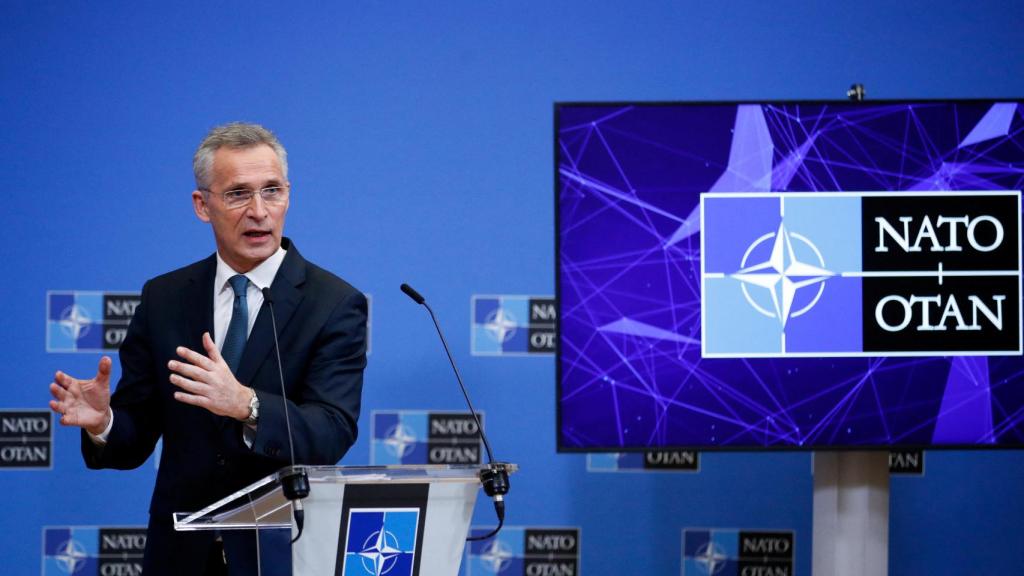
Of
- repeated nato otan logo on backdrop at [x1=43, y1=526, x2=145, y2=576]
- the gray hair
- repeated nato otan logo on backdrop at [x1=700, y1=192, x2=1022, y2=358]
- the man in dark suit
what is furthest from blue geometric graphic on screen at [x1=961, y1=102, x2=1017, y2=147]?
repeated nato otan logo on backdrop at [x1=43, y1=526, x2=145, y2=576]

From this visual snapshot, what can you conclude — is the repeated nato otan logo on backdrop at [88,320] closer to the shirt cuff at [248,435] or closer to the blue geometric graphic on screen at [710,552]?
the shirt cuff at [248,435]

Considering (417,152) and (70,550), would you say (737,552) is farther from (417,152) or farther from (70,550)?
(70,550)

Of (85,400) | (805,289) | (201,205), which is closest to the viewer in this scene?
(85,400)

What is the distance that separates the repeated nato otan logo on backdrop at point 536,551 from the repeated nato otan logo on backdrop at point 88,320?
1367 millimetres

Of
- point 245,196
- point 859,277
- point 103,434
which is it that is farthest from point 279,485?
point 859,277

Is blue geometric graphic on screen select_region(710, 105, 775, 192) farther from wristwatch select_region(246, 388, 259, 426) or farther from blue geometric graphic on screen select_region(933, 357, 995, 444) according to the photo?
wristwatch select_region(246, 388, 259, 426)

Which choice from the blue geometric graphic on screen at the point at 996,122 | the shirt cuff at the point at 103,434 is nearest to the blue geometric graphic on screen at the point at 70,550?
the shirt cuff at the point at 103,434

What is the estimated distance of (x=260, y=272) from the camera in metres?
2.23

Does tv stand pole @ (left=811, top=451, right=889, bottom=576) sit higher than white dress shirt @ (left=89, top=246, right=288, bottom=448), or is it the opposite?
white dress shirt @ (left=89, top=246, right=288, bottom=448)

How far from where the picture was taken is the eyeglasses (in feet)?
7.27

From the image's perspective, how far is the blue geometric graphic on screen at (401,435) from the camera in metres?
A: 3.47

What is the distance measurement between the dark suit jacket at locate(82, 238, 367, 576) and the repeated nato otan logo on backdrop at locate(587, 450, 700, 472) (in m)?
1.45

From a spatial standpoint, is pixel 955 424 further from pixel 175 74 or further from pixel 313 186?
pixel 175 74

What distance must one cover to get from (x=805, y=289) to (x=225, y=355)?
1.42 meters
